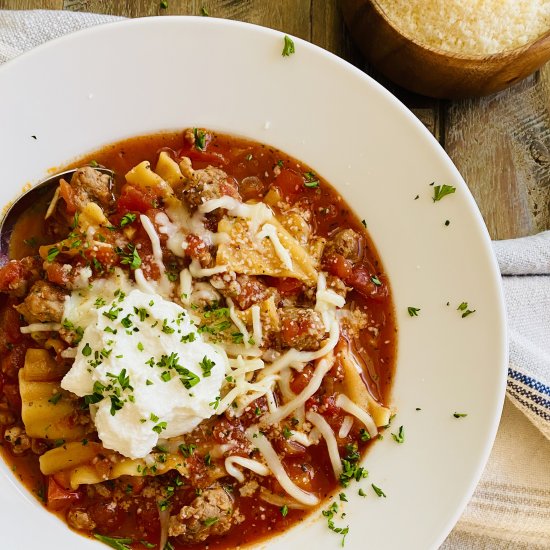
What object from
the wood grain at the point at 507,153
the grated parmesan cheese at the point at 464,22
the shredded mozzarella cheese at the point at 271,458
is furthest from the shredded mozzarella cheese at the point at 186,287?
the wood grain at the point at 507,153

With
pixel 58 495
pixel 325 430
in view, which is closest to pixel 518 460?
pixel 325 430

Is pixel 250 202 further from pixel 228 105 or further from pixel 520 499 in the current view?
pixel 520 499

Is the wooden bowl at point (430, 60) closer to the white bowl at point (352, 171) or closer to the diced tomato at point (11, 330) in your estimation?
the white bowl at point (352, 171)

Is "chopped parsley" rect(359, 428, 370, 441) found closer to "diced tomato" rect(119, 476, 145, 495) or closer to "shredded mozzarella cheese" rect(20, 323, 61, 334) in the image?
"diced tomato" rect(119, 476, 145, 495)

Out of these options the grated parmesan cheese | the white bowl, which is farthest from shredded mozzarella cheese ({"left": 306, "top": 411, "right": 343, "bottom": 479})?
the grated parmesan cheese

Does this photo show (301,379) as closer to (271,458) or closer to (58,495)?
(271,458)
